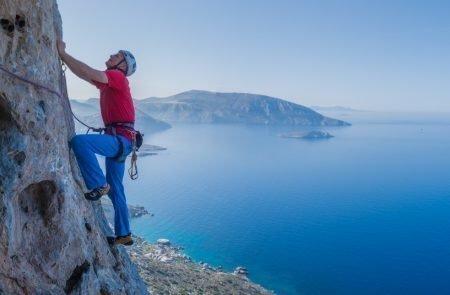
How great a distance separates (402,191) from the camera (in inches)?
3723

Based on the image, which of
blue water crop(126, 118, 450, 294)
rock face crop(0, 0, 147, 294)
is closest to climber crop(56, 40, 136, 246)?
rock face crop(0, 0, 147, 294)

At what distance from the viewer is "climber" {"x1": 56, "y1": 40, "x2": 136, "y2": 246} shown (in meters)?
6.49

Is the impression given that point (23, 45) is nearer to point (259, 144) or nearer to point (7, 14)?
point (7, 14)

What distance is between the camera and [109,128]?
23.7 feet

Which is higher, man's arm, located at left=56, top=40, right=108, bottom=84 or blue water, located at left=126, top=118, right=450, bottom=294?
man's arm, located at left=56, top=40, right=108, bottom=84

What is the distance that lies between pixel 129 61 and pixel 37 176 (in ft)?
8.63

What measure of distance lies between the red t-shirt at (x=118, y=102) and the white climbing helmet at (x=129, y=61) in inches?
7.2

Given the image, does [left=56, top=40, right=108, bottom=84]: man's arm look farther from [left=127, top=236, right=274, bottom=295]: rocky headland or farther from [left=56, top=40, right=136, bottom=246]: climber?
[left=127, top=236, right=274, bottom=295]: rocky headland

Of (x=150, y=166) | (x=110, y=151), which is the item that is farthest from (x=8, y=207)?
(x=150, y=166)

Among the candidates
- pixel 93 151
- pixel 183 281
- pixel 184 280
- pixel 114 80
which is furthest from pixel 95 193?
pixel 184 280

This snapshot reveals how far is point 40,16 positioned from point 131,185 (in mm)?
107506

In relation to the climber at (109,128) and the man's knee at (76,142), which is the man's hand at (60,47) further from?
the man's knee at (76,142)

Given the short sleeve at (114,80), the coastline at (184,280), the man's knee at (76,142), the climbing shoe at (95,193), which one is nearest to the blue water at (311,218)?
the coastline at (184,280)

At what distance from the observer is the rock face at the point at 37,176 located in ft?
16.7
